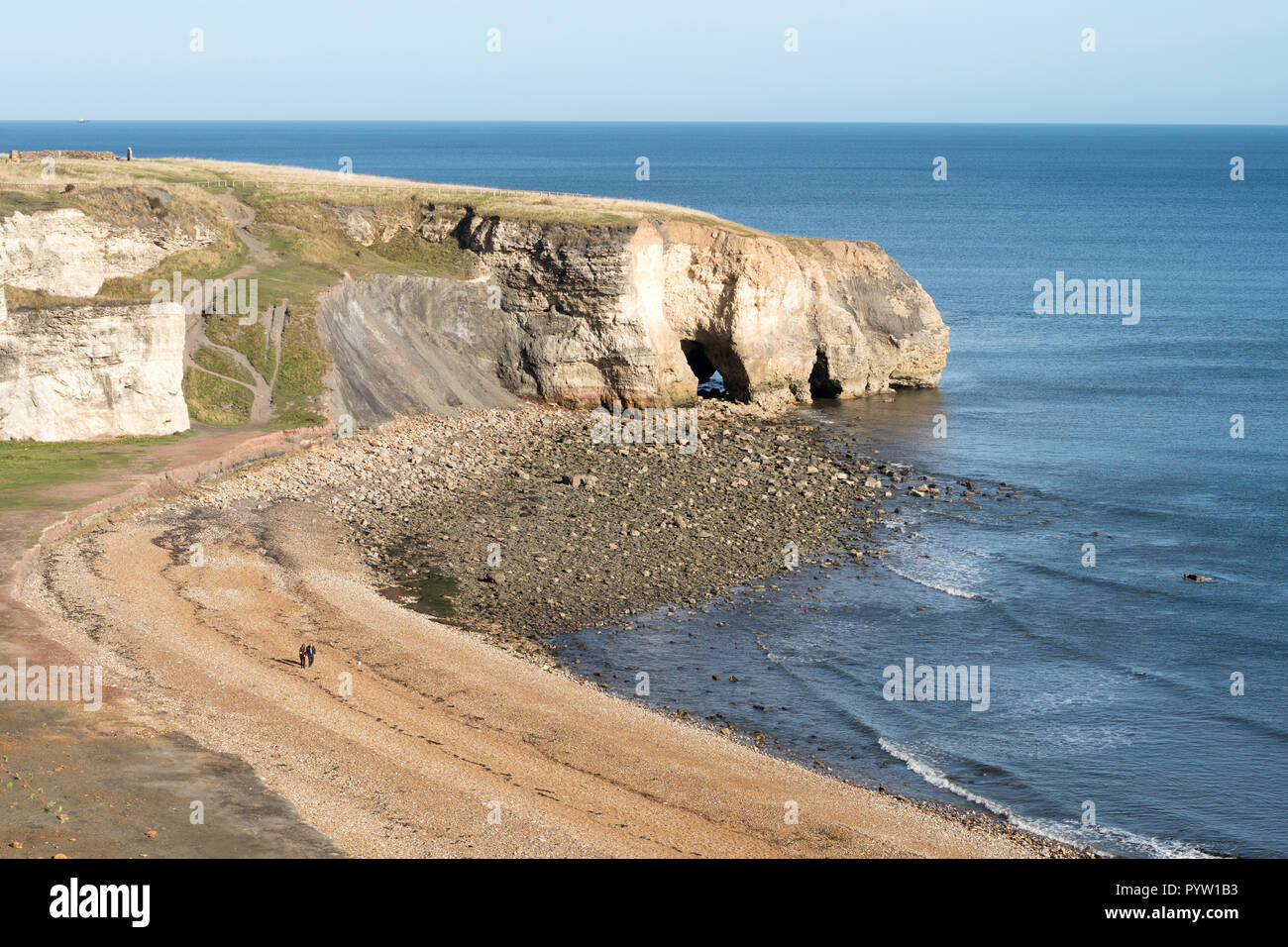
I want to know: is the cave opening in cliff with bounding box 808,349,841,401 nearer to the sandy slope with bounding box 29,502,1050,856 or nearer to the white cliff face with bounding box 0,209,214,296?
the white cliff face with bounding box 0,209,214,296

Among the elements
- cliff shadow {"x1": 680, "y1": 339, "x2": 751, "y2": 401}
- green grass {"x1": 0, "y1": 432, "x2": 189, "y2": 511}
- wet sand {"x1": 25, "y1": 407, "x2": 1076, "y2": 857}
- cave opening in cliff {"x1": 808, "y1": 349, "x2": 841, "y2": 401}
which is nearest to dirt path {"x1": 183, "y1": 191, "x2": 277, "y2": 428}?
green grass {"x1": 0, "y1": 432, "x2": 189, "y2": 511}

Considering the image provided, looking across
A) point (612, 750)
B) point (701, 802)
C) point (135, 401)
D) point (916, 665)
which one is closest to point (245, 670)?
point (612, 750)

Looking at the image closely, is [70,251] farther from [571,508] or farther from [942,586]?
[942,586]

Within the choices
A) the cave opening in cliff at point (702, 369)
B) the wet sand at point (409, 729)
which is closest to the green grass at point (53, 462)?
the wet sand at point (409, 729)

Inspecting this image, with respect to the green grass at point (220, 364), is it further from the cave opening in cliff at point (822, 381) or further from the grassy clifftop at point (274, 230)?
the cave opening in cliff at point (822, 381)

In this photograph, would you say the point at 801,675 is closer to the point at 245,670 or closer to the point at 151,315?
the point at 245,670
